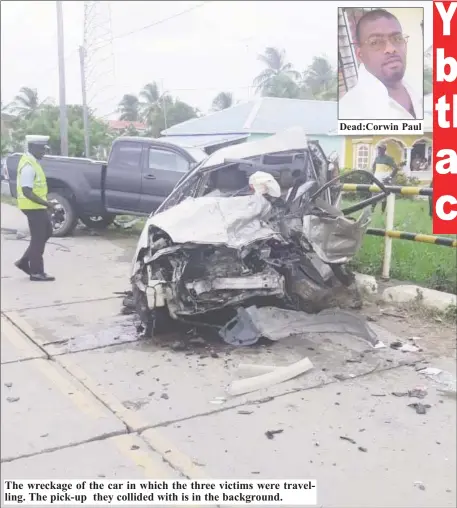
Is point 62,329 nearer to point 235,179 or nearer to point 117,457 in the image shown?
point 235,179

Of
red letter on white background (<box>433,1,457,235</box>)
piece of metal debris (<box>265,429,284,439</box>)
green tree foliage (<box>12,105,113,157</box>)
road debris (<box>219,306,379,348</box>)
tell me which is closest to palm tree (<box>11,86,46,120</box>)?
green tree foliage (<box>12,105,113,157</box>)

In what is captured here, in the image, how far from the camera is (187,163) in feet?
32.3

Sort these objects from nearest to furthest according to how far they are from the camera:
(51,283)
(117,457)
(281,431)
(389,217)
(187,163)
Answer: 1. (117,457)
2. (281,431)
3. (389,217)
4. (51,283)
5. (187,163)

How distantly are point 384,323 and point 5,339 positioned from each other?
341 centimetres

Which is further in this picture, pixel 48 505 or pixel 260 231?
pixel 260 231

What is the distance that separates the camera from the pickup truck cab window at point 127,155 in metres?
10.3

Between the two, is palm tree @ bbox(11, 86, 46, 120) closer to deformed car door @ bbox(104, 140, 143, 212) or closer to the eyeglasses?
deformed car door @ bbox(104, 140, 143, 212)

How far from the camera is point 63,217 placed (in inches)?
431

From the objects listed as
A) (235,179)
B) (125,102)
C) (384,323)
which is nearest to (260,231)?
(235,179)

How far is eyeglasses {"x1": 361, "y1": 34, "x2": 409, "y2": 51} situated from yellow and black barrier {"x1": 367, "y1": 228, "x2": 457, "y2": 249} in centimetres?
425

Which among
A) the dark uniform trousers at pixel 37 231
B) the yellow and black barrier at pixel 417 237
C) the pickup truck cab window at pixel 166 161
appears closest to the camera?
the yellow and black barrier at pixel 417 237

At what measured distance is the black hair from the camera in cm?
163

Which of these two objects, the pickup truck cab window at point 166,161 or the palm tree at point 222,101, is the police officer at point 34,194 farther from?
the pickup truck cab window at point 166,161

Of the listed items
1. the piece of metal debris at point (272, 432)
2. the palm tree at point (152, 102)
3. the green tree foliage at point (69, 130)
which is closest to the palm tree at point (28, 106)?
the green tree foliage at point (69, 130)
